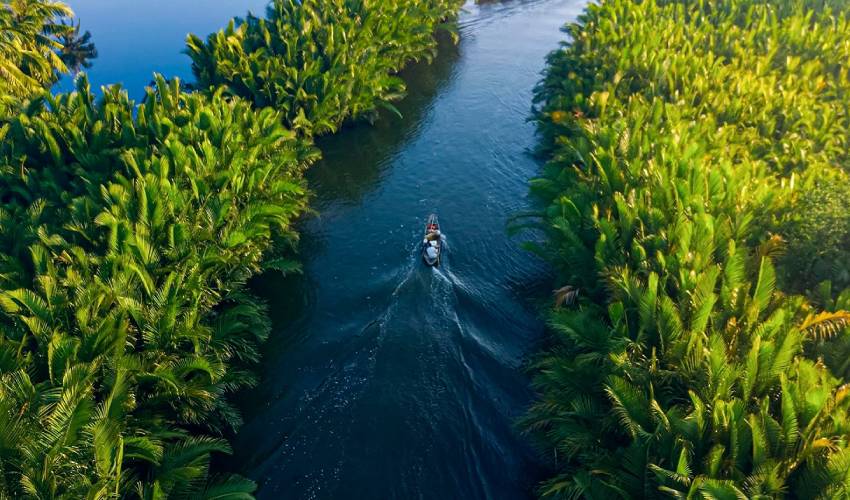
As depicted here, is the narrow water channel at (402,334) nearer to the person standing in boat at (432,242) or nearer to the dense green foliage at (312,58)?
the person standing in boat at (432,242)

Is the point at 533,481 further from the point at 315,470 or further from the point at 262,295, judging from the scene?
the point at 262,295

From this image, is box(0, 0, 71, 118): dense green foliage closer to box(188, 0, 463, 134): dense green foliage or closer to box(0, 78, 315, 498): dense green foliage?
box(0, 78, 315, 498): dense green foliage

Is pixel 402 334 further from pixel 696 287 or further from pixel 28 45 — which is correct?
pixel 28 45

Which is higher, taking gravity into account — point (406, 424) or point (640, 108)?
point (640, 108)

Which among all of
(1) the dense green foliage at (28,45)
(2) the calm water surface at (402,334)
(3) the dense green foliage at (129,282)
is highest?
(1) the dense green foliage at (28,45)

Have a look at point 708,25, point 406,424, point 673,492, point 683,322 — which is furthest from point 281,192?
point 708,25

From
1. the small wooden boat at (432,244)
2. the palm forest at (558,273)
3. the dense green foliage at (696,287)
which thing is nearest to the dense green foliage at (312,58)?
the palm forest at (558,273)
